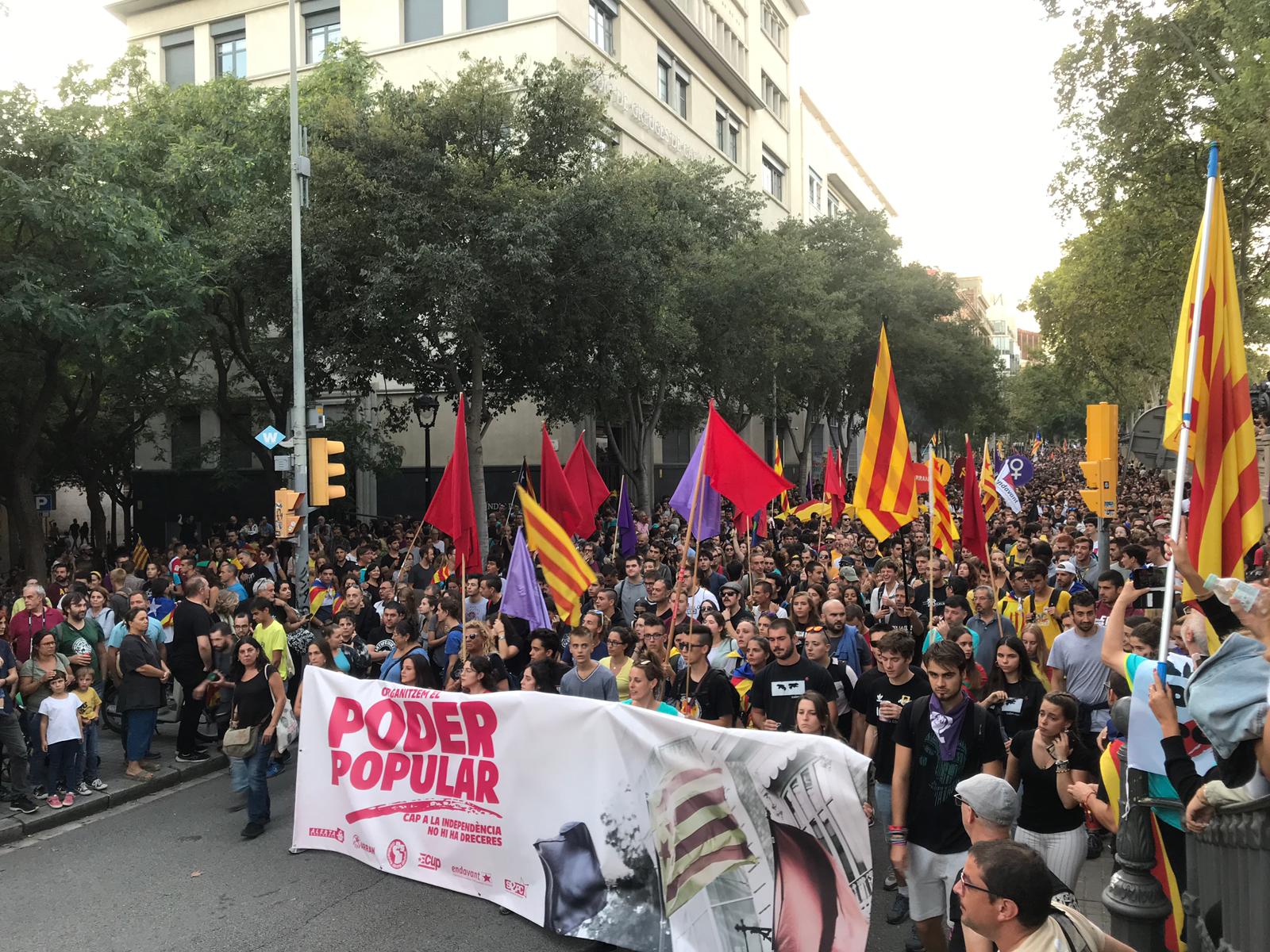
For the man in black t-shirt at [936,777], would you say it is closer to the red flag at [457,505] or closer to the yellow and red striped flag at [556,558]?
the yellow and red striped flag at [556,558]

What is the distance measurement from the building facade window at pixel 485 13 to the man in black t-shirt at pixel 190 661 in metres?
25.9

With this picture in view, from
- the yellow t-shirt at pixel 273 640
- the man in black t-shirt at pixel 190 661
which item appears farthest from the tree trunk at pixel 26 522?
the yellow t-shirt at pixel 273 640

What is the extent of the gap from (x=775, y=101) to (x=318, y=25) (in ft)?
87.4

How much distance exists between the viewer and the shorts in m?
4.92

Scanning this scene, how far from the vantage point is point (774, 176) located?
5362 centimetres

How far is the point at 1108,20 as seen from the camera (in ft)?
63.3

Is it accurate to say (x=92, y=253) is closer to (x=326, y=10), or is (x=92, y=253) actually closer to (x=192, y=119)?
(x=192, y=119)

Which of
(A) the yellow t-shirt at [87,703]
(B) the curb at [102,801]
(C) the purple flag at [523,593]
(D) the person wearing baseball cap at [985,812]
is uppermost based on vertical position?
(C) the purple flag at [523,593]

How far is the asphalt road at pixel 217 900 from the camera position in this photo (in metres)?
5.76

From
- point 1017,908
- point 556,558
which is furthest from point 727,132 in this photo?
point 1017,908

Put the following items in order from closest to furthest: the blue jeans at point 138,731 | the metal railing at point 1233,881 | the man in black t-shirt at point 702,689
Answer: the metal railing at point 1233,881 → the man in black t-shirt at point 702,689 → the blue jeans at point 138,731

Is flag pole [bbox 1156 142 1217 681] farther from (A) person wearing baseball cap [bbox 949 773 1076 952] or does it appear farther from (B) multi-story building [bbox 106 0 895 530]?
(B) multi-story building [bbox 106 0 895 530]

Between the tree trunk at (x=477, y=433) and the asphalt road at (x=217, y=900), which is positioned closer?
the asphalt road at (x=217, y=900)

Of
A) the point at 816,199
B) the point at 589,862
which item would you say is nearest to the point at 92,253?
the point at 589,862
